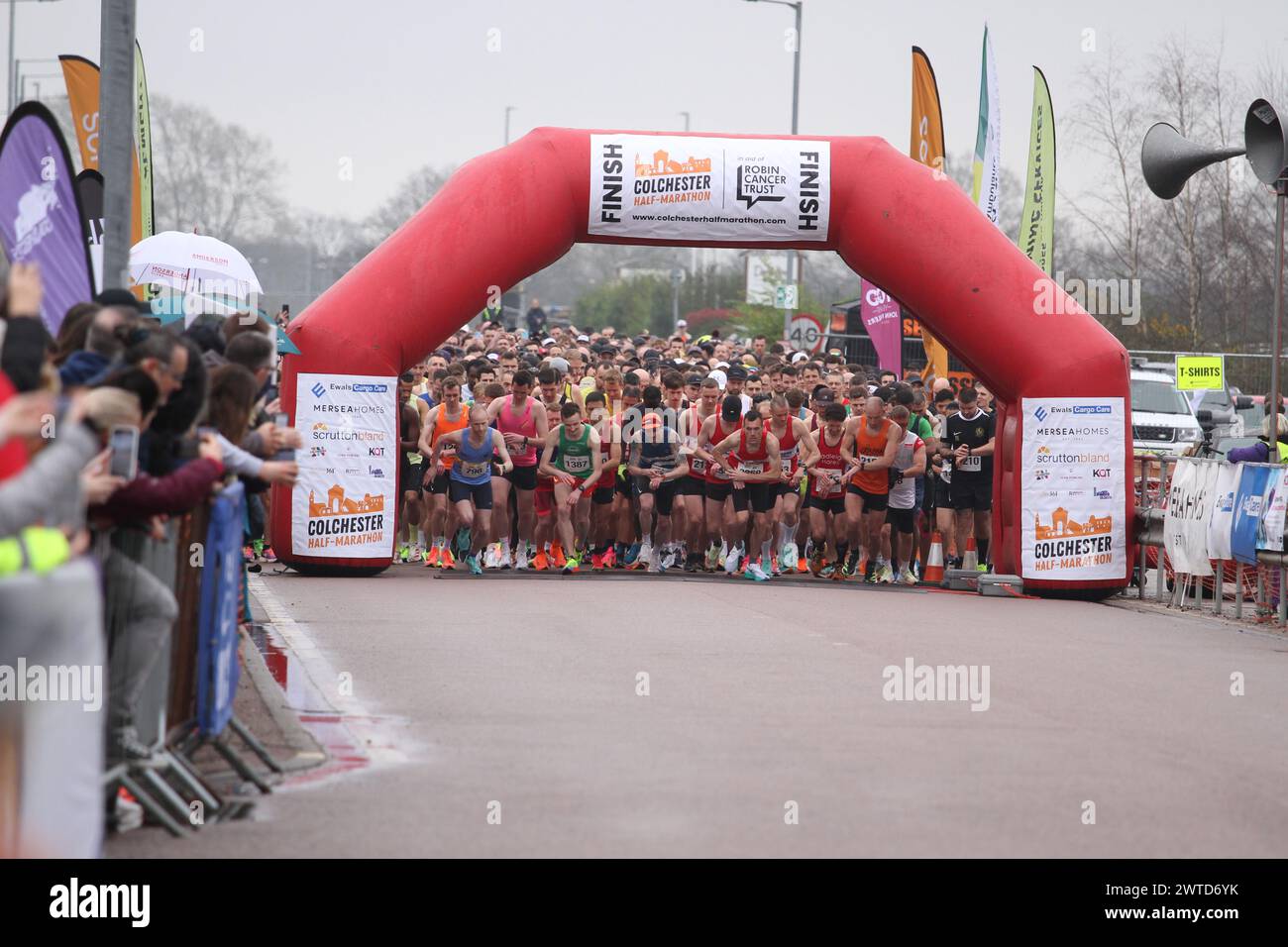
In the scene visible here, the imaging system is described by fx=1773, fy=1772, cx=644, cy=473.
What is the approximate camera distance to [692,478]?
17703mm

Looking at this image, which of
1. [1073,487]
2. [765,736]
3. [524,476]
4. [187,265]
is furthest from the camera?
[524,476]

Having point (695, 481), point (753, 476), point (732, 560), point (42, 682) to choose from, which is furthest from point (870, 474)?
point (42, 682)

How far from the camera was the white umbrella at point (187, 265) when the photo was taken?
15.1m

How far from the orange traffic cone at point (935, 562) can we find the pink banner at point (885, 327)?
20.0 feet

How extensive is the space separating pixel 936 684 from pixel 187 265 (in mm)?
8063

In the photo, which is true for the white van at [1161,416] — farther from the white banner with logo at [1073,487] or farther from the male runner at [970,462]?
the white banner with logo at [1073,487]

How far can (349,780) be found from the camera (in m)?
7.18

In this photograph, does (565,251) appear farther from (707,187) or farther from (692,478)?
(692,478)

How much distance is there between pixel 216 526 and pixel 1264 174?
11.2 metres

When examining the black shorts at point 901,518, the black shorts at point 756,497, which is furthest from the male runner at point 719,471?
the black shorts at point 901,518
